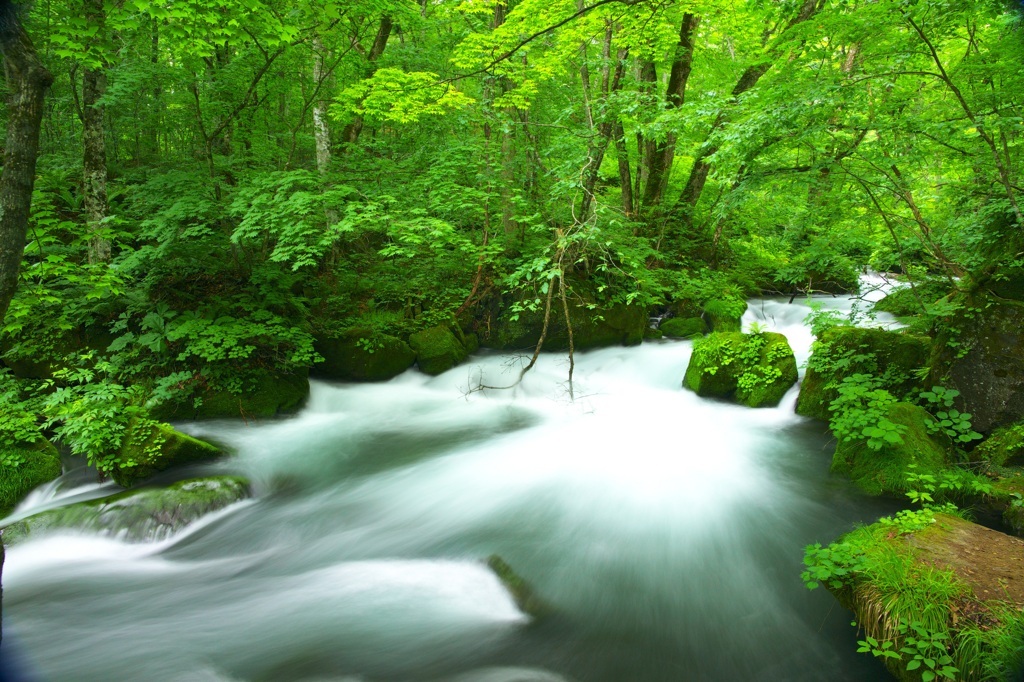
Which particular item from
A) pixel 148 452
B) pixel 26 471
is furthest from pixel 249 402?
pixel 26 471

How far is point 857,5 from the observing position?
514 cm

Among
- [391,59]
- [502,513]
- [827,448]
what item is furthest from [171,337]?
[827,448]

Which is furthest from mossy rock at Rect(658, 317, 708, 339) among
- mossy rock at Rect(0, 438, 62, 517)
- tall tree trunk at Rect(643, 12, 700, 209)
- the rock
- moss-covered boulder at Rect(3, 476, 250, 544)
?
mossy rock at Rect(0, 438, 62, 517)

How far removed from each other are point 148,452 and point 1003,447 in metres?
8.45

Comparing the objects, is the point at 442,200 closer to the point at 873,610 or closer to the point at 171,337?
the point at 171,337

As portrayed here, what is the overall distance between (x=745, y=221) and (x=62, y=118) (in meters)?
15.6

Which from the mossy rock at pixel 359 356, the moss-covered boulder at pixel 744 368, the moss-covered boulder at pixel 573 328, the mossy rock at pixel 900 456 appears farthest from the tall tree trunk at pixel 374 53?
the mossy rock at pixel 900 456

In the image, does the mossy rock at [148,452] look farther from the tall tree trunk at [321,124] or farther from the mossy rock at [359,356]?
the tall tree trunk at [321,124]

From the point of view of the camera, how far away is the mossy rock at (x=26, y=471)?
4.79 meters

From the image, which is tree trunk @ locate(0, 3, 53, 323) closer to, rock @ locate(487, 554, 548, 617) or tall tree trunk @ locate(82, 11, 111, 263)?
tall tree trunk @ locate(82, 11, 111, 263)

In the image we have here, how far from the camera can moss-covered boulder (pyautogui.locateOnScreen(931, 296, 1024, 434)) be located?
4586 mm

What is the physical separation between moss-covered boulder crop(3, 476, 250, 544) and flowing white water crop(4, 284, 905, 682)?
4.9 inches

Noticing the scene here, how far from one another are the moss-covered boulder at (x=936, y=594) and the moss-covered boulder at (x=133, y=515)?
5358mm

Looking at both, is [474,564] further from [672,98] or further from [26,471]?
[672,98]
